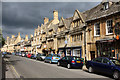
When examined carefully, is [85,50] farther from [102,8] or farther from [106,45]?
[102,8]

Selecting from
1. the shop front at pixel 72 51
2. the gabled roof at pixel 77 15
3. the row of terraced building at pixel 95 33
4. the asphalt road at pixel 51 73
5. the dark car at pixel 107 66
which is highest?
the gabled roof at pixel 77 15

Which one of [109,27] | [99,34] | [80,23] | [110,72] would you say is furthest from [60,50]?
[110,72]

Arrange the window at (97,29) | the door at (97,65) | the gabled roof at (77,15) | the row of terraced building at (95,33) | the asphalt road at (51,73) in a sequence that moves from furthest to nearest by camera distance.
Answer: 1. the gabled roof at (77,15)
2. the window at (97,29)
3. the row of terraced building at (95,33)
4. the door at (97,65)
5. the asphalt road at (51,73)

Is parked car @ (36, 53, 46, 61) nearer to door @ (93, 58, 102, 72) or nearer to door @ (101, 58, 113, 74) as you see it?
door @ (93, 58, 102, 72)

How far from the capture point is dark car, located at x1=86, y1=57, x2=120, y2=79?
9786 mm

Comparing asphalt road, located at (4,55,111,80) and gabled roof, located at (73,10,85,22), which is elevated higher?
gabled roof, located at (73,10,85,22)

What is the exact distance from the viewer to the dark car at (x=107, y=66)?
9.79 m

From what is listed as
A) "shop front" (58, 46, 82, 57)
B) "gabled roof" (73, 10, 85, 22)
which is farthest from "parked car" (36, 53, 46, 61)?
"gabled roof" (73, 10, 85, 22)

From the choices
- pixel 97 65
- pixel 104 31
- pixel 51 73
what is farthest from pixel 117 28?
pixel 51 73

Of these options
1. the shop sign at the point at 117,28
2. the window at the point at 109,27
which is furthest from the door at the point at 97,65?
the window at the point at 109,27

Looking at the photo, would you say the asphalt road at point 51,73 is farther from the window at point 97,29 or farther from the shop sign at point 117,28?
the window at point 97,29

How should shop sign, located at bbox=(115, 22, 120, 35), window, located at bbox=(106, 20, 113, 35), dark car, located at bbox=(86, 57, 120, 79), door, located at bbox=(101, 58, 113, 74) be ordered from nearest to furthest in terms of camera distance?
dark car, located at bbox=(86, 57, 120, 79) → door, located at bbox=(101, 58, 113, 74) → shop sign, located at bbox=(115, 22, 120, 35) → window, located at bbox=(106, 20, 113, 35)

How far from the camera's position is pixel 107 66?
415 inches

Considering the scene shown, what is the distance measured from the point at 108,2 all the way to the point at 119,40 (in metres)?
6.53
